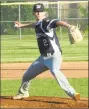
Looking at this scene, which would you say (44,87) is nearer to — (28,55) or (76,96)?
(76,96)

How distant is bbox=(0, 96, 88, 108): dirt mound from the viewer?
24.3 ft

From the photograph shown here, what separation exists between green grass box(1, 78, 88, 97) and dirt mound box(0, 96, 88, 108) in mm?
1702

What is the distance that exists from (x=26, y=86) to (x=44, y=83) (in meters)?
3.69

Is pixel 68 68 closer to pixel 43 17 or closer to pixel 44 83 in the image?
pixel 44 83

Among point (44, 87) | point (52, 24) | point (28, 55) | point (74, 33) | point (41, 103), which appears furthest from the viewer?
point (28, 55)

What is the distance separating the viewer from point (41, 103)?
7656 mm

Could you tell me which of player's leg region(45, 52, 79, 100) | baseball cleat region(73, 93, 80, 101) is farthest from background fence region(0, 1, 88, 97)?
player's leg region(45, 52, 79, 100)

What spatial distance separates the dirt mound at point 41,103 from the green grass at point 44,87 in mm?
1702

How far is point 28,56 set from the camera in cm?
2077

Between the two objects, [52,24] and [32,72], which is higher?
[52,24]

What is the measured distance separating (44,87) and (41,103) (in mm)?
3329

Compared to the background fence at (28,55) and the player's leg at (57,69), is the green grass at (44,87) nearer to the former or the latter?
the background fence at (28,55)

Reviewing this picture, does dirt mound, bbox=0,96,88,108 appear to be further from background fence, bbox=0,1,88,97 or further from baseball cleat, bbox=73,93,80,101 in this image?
background fence, bbox=0,1,88,97

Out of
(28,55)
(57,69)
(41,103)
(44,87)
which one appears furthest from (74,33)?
(28,55)
